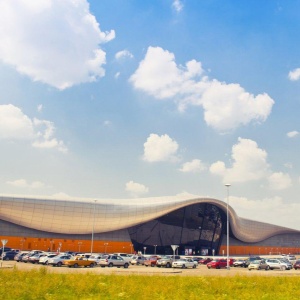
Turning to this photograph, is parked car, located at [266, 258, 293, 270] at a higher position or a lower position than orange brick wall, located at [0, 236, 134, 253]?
lower

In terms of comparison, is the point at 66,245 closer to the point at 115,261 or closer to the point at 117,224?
the point at 117,224

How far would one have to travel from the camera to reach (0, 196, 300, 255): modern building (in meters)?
78.1

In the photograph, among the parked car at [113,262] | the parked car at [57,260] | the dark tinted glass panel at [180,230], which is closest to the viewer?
the parked car at [57,260]

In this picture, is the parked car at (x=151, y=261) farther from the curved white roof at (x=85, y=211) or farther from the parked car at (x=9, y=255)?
the curved white roof at (x=85, y=211)

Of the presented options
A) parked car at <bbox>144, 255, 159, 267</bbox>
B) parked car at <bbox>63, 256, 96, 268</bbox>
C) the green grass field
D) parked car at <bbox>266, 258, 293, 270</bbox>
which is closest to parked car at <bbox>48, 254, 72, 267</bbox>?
parked car at <bbox>63, 256, 96, 268</bbox>

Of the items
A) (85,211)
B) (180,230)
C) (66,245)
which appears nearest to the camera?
(85,211)

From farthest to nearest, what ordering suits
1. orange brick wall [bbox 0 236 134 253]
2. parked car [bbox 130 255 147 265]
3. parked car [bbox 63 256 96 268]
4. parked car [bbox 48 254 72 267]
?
1. orange brick wall [bbox 0 236 134 253]
2. parked car [bbox 130 255 147 265]
3. parked car [bbox 48 254 72 267]
4. parked car [bbox 63 256 96 268]

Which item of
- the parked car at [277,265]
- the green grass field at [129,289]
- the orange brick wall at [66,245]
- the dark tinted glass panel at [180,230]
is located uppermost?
the dark tinted glass panel at [180,230]

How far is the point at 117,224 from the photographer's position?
86188 mm

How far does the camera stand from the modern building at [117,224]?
7812 cm

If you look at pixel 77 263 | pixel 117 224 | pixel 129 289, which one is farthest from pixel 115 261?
pixel 117 224

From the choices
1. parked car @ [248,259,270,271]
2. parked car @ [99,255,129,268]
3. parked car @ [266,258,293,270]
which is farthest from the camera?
parked car @ [266,258,293,270]

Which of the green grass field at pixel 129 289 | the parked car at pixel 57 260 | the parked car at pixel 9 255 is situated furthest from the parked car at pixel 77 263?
the green grass field at pixel 129 289

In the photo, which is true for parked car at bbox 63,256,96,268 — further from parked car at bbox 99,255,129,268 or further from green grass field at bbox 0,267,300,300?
green grass field at bbox 0,267,300,300
